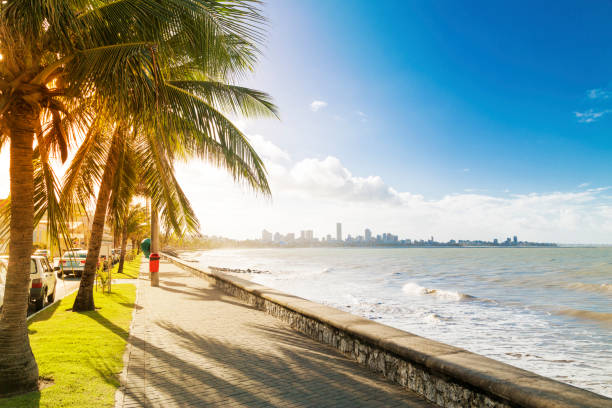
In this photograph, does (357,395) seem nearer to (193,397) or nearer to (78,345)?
(193,397)

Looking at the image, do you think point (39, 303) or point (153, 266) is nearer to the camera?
point (39, 303)

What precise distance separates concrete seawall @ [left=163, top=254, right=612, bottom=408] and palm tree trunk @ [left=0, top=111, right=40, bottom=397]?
404 centimetres

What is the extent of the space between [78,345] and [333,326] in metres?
4.24

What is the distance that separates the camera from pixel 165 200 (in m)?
8.12

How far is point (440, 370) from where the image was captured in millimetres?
3832

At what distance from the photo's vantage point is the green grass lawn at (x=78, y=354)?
406 centimetres

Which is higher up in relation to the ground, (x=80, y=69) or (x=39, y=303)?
(x=80, y=69)

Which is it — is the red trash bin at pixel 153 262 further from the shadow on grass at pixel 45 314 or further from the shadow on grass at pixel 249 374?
the shadow on grass at pixel 249 374

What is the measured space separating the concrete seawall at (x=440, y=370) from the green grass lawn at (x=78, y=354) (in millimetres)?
3118

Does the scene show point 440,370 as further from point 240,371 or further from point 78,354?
Answer: point 78,354

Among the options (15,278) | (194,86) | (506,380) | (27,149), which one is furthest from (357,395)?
(194,86)

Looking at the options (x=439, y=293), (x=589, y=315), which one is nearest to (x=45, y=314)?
(x=589, y=315)

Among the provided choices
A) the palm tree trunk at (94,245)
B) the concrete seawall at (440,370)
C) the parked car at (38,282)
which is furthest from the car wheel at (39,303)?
the concrete seawall at (440,370)

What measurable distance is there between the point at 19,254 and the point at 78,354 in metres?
2.08
